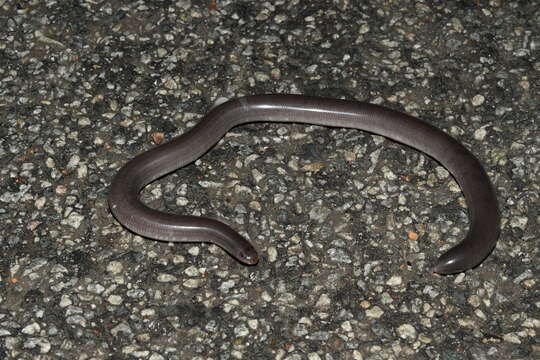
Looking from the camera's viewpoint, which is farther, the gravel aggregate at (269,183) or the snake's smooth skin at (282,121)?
the snake's smooth skin at (282,121)

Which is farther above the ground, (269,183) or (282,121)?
(282,121)

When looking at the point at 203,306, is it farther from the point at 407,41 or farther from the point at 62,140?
the point at 407,41

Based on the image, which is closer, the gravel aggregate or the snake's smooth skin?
the gravel aggregate

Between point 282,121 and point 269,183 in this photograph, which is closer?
point 269,183

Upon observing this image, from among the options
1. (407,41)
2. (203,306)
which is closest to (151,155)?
(203,306)
